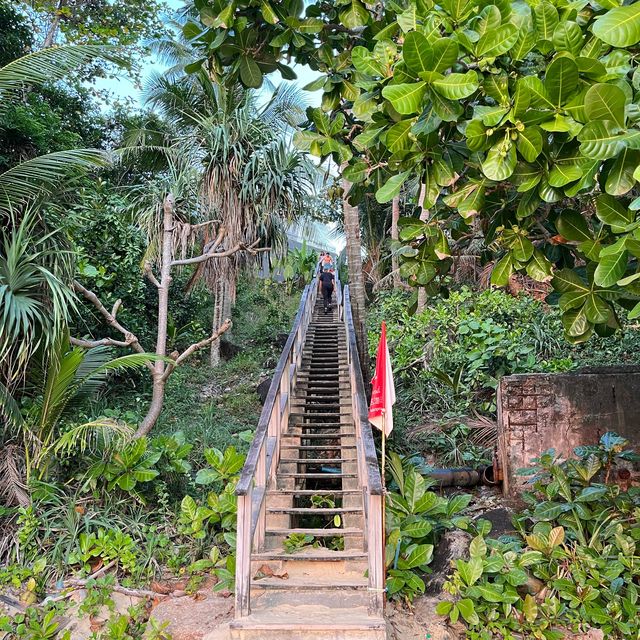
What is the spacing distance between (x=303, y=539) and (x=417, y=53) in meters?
3.54

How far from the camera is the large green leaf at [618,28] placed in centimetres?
177

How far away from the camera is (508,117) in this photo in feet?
7.03

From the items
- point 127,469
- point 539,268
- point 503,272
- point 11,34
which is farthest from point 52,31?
point 539,268

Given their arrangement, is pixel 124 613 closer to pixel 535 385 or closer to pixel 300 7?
pixel 535 385

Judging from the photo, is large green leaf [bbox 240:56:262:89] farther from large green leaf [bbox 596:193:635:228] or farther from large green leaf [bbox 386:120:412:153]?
large green leaf [bbox 596:193:635:228]

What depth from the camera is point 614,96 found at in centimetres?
184

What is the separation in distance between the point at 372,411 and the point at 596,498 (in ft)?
7.05

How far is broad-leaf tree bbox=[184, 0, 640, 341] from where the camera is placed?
6.63ft

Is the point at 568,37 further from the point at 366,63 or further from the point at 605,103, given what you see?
the point at 366,63

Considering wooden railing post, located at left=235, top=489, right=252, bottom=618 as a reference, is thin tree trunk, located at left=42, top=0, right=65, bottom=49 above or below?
above

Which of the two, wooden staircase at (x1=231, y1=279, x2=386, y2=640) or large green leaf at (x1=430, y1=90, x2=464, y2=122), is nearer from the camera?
large green leaf at (x1=430, y1=90, x2=464, y2=122)

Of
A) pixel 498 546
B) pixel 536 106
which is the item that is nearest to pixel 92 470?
pixel 498 546

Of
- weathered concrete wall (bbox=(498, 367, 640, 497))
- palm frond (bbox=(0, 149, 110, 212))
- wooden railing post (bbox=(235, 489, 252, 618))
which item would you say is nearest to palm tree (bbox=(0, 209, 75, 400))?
palm frond (bbox=(0, 149, 110, 212))

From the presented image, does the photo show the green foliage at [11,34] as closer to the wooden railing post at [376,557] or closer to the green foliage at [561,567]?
the wooden railing post at [376,557]
